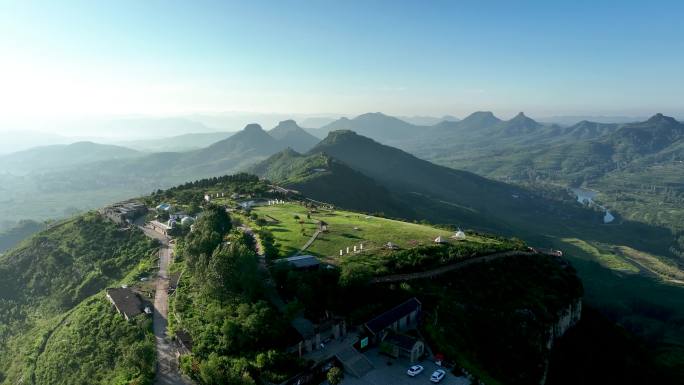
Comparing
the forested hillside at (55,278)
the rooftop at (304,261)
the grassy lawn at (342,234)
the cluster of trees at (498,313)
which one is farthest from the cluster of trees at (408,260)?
the forested hillside at (55,278)

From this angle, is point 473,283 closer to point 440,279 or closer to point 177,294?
point 440,279

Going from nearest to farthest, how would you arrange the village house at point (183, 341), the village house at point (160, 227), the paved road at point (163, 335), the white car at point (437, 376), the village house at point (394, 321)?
the white car at point (437, 376) < the paved road at point (163, 335) < the village house at point (394, 321) < the village house at point (183, 341) < the village house at point (160, 227)

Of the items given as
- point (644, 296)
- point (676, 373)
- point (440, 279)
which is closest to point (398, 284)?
point (440, 279)

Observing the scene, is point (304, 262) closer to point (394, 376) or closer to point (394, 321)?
point (394, 321)

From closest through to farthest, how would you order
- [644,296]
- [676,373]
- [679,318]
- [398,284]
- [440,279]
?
[398,284] → [440,279] → [676,373] → [679,318] → [644,296]

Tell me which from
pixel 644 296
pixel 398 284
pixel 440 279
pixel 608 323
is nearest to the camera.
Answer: pixel 398 284

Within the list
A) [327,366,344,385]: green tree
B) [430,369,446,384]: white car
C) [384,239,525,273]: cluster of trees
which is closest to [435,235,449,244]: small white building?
[384,239,525,273]: cluster of trees

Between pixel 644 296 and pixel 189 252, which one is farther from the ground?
pixel 189 252

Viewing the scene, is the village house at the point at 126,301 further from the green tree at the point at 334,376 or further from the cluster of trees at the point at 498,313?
the cluster of trees at the point at 498,313
